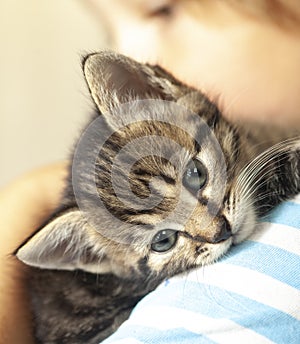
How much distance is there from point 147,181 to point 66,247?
23cm

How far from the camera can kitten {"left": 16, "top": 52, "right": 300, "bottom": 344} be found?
3.20 feet

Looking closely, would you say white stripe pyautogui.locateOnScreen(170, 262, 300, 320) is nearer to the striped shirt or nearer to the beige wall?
the striped shirt

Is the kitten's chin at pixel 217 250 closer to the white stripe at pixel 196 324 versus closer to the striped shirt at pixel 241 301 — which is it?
the striped shirt at pixel 241 301

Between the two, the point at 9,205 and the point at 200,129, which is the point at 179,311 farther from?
the point at 9,205

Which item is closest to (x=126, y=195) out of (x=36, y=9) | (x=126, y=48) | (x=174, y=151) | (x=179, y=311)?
(x=174, y=151)

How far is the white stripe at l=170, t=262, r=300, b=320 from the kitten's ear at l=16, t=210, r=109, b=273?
0.28m

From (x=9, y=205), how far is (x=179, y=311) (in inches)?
25.1

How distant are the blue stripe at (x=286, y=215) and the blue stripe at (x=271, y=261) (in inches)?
2.1

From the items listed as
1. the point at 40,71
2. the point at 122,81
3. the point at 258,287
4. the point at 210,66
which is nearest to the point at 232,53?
the point at 210,66

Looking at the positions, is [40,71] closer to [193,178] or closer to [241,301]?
[193,178]

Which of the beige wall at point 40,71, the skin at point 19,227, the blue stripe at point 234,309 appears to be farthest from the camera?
the beige wall at point 40,71

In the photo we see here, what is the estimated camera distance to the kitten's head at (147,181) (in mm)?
974

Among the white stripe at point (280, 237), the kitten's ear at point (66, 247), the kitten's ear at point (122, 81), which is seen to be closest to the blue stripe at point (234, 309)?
the white stripe at point (280, 237)

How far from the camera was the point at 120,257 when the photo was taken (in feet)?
3.64
